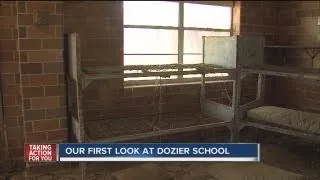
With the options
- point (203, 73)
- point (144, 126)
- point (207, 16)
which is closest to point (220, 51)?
point (203, 73)

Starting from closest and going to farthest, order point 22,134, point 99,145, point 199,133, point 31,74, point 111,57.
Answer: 1. point 99,145
2. point 31,74
3. point 22,134
4. point 111,57
5. point 199,133

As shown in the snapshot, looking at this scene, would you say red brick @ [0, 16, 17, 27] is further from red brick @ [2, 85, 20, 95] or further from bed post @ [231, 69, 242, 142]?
bed post @ [231, 69, 242, 142]

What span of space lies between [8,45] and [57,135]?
0.96 m

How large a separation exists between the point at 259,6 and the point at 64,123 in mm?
2936

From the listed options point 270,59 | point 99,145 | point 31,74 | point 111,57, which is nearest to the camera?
point 99,145

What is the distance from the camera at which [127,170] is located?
3.59 metres

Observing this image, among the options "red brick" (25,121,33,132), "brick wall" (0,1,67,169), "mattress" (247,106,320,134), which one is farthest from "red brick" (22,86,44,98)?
"mattress" (247,106,320,134)

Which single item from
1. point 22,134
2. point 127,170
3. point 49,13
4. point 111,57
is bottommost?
point 127,170

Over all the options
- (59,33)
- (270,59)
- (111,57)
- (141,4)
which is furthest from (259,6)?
(59,33)

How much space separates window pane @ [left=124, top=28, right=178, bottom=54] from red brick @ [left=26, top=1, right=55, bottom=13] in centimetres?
93

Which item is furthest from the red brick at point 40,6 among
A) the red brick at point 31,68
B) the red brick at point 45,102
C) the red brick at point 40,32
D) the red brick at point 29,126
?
the red brick at point 29,126

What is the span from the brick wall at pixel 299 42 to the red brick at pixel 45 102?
309cm

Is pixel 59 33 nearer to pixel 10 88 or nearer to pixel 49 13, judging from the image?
pixel 49 13

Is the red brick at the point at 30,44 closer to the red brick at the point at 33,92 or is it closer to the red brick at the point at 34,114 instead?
the red brick at the point at 33,92
